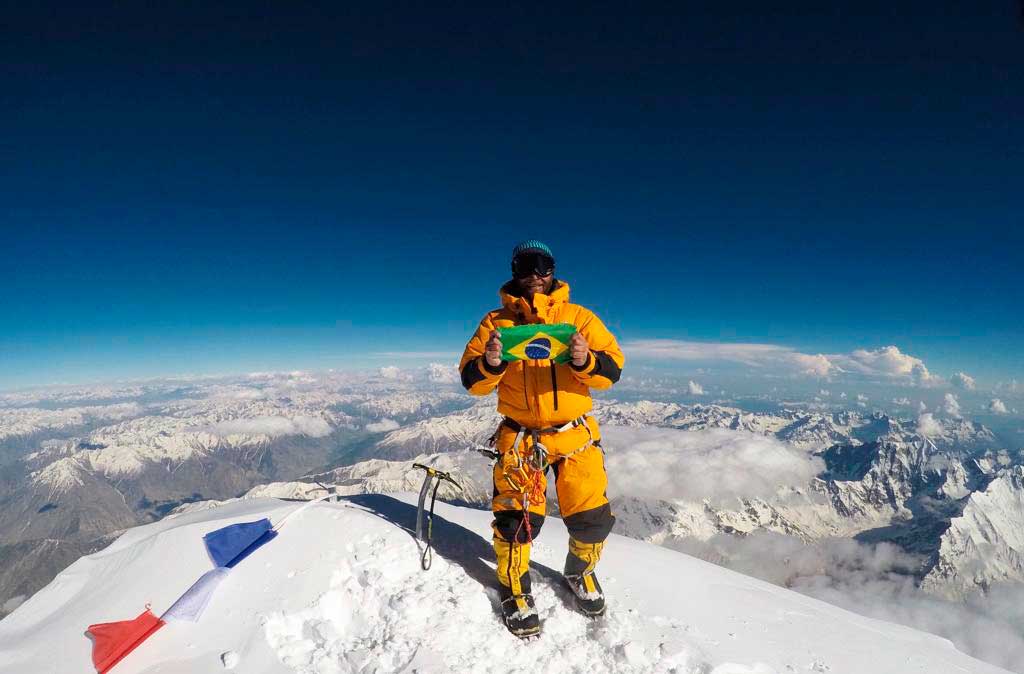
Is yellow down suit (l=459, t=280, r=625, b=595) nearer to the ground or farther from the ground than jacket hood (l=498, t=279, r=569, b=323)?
nearer to the ground

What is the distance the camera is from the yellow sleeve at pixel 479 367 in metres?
5.34

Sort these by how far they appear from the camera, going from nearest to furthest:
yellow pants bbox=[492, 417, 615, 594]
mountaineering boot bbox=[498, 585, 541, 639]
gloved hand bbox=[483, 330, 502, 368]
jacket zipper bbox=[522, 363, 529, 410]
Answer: mountaineering boot bbox=[498, 585, 541, 639] < gloved hand bbox=[483, 330, 502, 368] < yellow pants bbox=[492, 417, 615, 594] < jacket zipper bbox=[522, 363, 529, 410]

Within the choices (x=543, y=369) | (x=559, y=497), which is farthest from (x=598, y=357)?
(x=559, y=497)

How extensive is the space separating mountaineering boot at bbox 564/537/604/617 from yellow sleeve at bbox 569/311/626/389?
Answer: 7.30 ft

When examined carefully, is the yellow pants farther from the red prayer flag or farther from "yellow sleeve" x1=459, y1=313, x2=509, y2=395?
the red prayer flag

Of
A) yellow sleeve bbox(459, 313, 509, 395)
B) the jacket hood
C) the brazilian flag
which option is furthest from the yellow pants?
the jacket hood

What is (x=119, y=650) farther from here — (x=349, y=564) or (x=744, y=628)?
(x=744, y=628)

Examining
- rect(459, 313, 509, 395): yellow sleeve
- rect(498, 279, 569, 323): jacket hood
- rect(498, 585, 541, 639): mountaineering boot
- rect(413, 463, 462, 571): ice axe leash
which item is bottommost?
rect(498, 585, 541, 639): mountaineering boot

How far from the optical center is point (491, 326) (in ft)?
18.9

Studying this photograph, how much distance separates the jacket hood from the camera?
5500 millimetres

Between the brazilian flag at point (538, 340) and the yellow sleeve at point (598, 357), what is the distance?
0.34 meters

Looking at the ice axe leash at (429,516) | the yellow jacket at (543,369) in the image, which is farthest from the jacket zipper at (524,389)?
the ice axe leash at (429,516)

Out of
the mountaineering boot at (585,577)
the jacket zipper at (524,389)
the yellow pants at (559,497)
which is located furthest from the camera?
the jacket zipper at (524,389)

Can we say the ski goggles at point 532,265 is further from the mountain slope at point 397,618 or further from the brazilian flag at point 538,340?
the mountain slope at point 397,618
